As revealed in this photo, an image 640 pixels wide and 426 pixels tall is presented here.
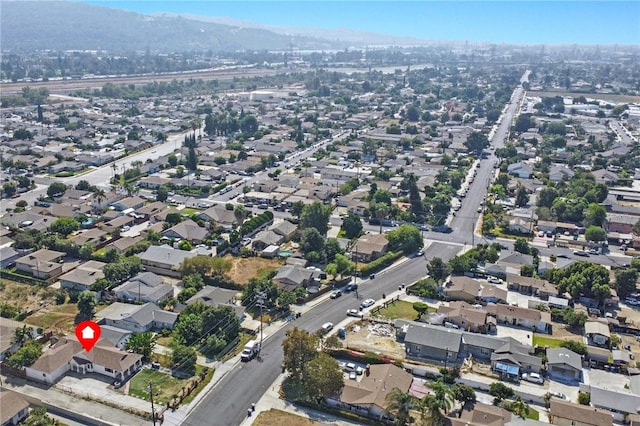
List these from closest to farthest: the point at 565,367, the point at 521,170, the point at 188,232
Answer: the point at 565,367, the point at 188,232, the point at 521,170

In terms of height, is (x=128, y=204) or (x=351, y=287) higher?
(x=128, y=204)

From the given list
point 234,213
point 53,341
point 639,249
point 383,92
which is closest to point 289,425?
point 53,341

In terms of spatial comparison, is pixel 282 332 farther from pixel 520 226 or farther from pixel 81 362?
pixel 520 226

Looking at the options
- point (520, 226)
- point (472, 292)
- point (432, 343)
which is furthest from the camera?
point (520, 226)

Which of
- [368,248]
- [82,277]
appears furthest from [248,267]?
[82,277]

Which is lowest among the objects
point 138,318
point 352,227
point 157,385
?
point 157,385

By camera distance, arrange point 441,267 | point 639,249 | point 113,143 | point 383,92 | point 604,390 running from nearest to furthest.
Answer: point 604,390 → point 441,267 → point 639,249 → point 113,143 → point 383,92

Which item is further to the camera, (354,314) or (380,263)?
(380,263)

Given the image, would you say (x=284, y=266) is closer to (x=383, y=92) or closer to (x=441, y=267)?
(x=441, y=267)
